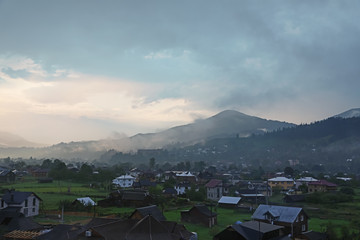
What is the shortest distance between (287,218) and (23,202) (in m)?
33.6

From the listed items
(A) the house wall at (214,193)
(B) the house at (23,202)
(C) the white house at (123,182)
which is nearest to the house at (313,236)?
(B) the house at (23,202)

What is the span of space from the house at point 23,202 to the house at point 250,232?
27995 mm

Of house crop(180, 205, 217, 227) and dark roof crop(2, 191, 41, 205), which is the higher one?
dark roof crop(2, 191, 41, 205)

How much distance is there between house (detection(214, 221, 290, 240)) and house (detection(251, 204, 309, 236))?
783 cm

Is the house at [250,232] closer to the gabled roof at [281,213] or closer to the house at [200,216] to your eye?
the gabled roof at [281,213]

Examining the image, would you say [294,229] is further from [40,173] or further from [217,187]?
[40,173]

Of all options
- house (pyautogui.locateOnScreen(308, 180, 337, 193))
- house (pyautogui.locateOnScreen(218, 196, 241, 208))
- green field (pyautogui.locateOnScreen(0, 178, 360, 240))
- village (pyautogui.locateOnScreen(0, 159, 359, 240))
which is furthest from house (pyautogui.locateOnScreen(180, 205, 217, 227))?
house (pyautogui.locateOnScreen(308, 180, 337, 193))

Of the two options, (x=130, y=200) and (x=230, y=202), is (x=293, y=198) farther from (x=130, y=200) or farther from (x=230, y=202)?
(x=130, y=200)

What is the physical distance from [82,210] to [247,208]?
26856 mm

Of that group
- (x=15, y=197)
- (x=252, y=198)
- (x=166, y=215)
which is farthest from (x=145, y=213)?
(x=252, y=198)

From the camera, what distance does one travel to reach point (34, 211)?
1823 inches

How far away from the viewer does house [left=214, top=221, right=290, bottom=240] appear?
28016 mm

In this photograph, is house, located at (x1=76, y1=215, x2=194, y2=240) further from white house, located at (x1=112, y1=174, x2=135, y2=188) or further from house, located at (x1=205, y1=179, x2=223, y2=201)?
white house, located at (x1=112, y1=174, x2=135, y2=188)

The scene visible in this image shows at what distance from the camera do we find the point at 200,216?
43438 millimetres
